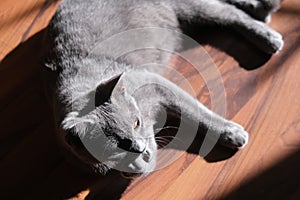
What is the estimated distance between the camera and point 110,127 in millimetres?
1162

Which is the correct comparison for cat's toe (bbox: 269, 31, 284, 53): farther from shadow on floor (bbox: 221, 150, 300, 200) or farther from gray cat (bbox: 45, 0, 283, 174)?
shadow on floor (bbox: 221, 150, 300, 200)

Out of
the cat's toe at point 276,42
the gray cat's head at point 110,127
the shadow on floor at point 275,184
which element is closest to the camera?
the gray cat's head at point 110,127

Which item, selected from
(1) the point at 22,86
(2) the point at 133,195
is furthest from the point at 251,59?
(1) the point at 22,86

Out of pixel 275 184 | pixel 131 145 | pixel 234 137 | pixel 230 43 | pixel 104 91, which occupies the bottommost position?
pixel 275 184

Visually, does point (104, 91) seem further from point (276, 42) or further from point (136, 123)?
point (276, 42)

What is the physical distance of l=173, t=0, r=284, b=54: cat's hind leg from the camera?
1496mm

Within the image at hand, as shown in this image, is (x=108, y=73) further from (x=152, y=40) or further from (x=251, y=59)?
(x=251, y=59)

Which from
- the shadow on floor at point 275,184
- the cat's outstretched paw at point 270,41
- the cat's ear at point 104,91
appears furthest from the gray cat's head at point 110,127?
the cat's outstretched paw at point 270,41

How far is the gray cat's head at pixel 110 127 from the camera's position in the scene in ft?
3.75

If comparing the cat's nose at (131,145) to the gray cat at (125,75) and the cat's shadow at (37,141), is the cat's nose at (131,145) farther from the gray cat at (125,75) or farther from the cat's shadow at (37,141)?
the cat's shadow at (37,141)

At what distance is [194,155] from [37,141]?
20.4 inches

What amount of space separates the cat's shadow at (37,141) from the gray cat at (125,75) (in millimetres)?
59

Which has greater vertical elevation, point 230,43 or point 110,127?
point 110,127

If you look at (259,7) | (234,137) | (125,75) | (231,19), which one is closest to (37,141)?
(125,75)
